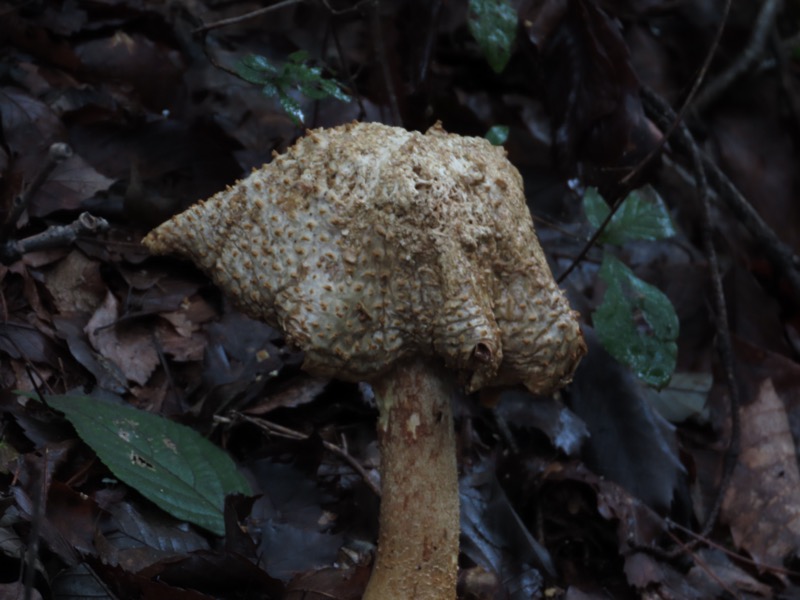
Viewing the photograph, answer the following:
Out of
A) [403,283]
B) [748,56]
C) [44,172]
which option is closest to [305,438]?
[403,283]

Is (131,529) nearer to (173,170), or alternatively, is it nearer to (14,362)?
(14,362)

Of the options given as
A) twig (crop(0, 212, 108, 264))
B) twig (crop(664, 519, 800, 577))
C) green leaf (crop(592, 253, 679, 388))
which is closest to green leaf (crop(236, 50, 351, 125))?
twig (crop(0, 212, 108, 264))

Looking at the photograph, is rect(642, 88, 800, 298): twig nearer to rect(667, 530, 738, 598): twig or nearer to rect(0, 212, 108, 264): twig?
rect(667, 530, 738, 598): twig

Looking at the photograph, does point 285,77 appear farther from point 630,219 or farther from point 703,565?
point 703,565

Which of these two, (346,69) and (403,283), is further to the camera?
(346,69)

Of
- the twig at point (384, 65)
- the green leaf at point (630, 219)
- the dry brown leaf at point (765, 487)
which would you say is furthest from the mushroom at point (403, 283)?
the dry brown leaf at point (765, 487)

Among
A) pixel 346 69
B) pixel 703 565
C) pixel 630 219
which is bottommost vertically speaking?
pixel 703 565

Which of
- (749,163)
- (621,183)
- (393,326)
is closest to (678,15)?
(749,163)
